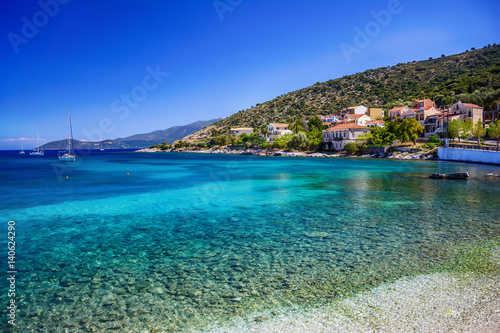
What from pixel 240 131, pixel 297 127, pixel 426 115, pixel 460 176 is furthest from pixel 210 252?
pixel 240 131

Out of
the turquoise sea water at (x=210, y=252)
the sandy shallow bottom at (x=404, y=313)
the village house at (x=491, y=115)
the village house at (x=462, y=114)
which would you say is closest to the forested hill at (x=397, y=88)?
the village house at (x=491, y=115)

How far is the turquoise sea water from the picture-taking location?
6035 mm

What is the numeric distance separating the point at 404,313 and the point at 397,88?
5156 inches

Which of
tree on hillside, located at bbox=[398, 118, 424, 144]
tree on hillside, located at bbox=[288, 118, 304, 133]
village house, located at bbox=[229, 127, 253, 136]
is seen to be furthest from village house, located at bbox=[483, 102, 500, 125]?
village house, located at bbox=[229, 127, 253, 136]

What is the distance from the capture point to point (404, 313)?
5.60 metres

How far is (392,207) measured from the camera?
15844 millimetres

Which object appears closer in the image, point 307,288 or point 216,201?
point 307,288

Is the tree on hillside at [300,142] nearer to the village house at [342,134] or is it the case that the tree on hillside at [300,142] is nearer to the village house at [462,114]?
the village house at [342,134]

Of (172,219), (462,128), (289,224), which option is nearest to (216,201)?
(172,219)

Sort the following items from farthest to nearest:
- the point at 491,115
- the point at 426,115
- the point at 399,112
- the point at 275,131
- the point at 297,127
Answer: the point at 275,131, the point at 297,127, the point at 399,112, the point at 426,115, the point at 491,115

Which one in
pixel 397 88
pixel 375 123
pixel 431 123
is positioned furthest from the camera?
pixel 397 88

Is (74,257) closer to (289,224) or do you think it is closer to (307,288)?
(307,288)

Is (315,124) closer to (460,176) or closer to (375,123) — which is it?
(375,123)

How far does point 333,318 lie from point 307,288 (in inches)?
49.1
